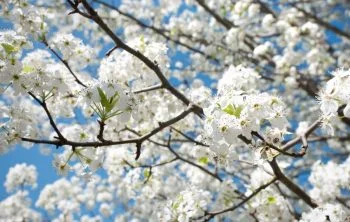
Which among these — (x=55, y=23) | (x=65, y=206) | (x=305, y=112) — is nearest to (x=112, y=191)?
(x=65, y=206)

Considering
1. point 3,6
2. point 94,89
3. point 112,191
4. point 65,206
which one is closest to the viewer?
point 94,89

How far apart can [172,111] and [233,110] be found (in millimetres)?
2466

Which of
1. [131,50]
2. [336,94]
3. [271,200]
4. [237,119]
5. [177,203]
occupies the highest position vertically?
[131,50]

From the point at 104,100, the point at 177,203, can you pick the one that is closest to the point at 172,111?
the point at 177,203

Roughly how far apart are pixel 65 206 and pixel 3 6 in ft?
24.5

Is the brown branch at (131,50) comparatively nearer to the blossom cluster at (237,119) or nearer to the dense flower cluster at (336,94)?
the blossom cluster at (237,119)

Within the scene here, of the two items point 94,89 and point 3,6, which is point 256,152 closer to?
point 94,89

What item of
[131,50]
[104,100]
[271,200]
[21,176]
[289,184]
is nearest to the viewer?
[104,100]

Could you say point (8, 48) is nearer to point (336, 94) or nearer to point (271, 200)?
point (336, 94)

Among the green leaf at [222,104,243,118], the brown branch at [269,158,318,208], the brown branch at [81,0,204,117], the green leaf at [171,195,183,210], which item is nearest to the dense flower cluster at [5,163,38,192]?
the green leaf at [171,195,183,210]

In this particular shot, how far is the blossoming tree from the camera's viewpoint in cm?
246

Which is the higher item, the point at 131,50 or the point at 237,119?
the point at 131,50

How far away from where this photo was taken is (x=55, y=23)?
10719 mm

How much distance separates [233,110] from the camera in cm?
222
